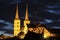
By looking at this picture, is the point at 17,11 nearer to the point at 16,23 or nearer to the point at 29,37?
the point at 16,23

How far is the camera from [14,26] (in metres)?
74.2

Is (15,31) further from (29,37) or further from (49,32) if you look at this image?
(29,37)

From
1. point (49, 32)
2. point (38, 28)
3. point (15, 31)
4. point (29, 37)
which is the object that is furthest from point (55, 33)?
point (29, 37)

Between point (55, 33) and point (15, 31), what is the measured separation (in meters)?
10.8

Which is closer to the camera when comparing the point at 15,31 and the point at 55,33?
the point at 55,33

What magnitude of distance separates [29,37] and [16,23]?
37.3 meters

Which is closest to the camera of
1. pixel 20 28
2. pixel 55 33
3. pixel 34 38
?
pixel 34 38

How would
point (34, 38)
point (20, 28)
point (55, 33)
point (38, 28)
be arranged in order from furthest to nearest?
point (20, 28)
point (55, 33)
point (38, 28)
point (34, 38)

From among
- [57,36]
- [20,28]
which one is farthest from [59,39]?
[20,28]

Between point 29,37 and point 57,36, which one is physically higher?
point 29,37

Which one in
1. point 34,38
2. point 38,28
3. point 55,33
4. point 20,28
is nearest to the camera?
point 34,38

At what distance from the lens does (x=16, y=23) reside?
74500 mm

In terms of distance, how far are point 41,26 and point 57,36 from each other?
431 centimetres

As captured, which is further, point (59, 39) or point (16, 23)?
point (16, 23)
